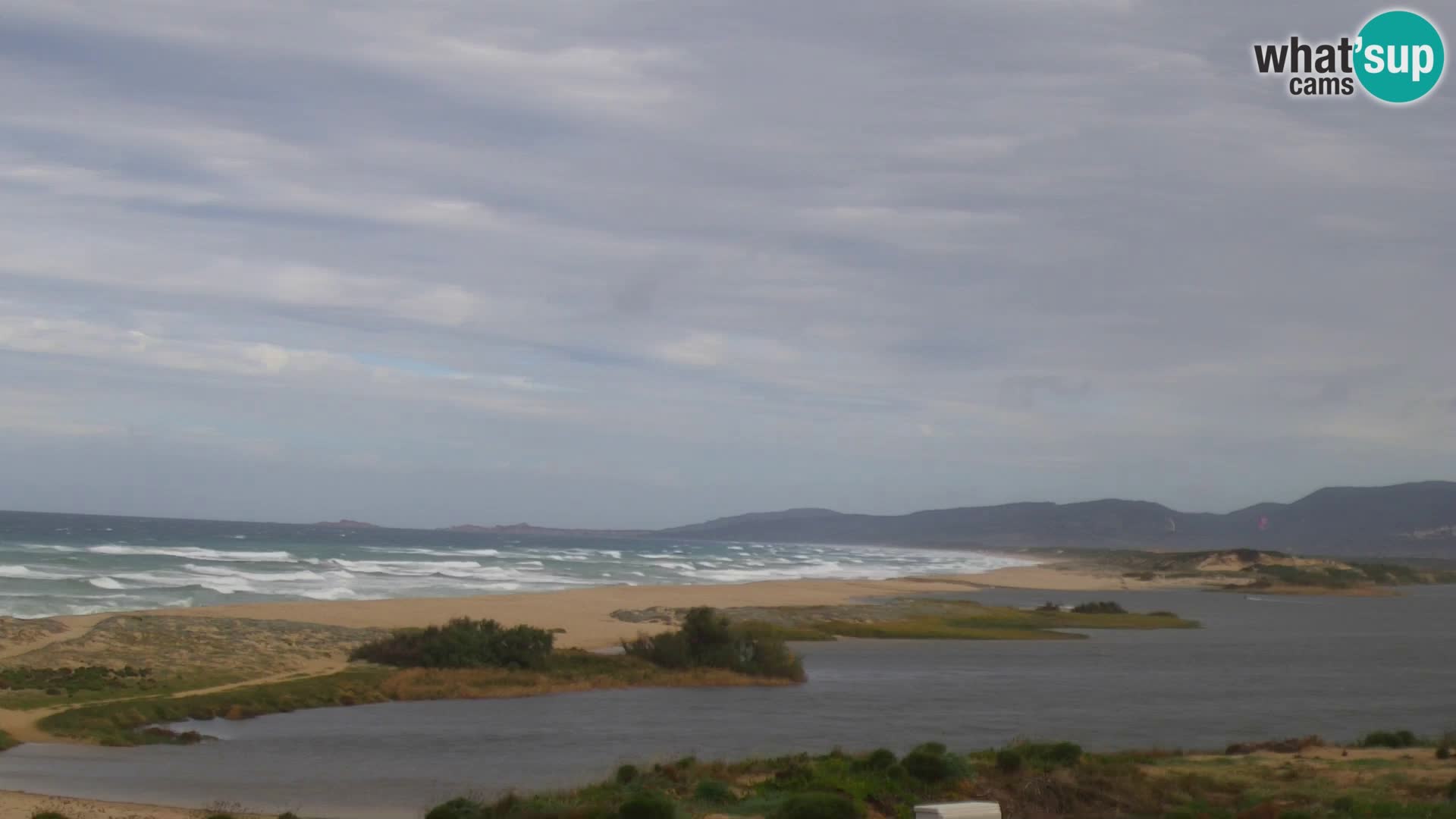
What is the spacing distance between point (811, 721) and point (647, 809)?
14.3 m

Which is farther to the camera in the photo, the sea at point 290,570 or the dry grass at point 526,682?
the sea at point 290,570

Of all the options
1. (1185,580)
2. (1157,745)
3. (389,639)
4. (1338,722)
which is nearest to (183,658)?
(389,639)

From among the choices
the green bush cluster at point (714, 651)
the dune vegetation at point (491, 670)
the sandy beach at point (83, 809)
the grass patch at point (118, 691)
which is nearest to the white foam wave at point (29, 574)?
the dune vegetation at point (491, 670)

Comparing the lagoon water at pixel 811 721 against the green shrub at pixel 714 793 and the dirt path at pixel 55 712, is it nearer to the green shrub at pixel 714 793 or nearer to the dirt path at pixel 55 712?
the dirt path at pixel 55 712

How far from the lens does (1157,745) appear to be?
24562 millimetres

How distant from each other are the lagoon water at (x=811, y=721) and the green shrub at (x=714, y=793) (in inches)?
153

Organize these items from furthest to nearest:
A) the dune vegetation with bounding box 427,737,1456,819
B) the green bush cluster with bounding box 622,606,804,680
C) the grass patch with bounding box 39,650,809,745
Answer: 1. the green bush cluster with bounding box 622,606,804,680
2. the grass patch with bounding box 39,650,809,745
3. the dune vegetation with bounding box 427,737,1456,819

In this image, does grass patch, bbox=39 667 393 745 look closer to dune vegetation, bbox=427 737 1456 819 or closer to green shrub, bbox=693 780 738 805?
dune vegetation, bbox=427 737 1456 819

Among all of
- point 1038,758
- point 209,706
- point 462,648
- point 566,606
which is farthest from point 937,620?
point 1038,758

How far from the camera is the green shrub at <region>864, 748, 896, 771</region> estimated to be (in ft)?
58.1

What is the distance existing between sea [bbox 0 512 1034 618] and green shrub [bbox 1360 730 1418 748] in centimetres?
3712

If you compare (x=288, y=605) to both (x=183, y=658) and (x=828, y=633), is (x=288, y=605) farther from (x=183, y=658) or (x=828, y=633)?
(x=828, y=633)

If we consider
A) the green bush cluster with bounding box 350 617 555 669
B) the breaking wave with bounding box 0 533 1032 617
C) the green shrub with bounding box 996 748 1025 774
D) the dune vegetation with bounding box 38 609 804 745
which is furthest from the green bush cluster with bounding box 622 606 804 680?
the breaking wave with bounding box 0 533 1032 617

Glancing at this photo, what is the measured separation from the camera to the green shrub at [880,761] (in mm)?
17703
